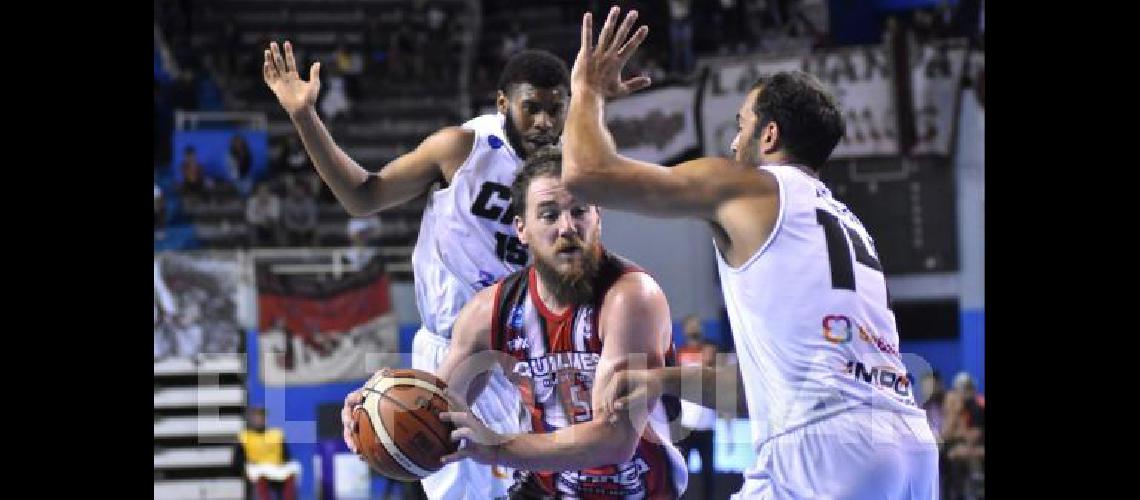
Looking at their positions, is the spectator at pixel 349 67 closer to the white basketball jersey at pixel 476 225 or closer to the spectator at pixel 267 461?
the spectator at pixel 267 461

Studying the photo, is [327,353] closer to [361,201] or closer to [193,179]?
[193,179]

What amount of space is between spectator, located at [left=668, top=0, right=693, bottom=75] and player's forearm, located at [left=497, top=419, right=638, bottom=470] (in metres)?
12.8

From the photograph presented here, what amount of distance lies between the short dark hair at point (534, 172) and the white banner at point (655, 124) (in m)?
11.2

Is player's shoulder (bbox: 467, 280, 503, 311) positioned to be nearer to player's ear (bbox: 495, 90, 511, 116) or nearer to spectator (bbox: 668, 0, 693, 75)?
player's ear (bbox: 495, 90, 511, 116)

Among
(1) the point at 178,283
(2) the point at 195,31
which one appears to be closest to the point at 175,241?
(1) the point at 178,283

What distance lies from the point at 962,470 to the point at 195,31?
42.8 ft

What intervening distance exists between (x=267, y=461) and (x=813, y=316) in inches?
409

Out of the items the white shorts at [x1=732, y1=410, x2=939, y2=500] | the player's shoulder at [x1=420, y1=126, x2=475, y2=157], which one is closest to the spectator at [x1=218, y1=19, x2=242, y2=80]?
the player's shoulder at [x1=420, y1=126, x2=475, y2=157]

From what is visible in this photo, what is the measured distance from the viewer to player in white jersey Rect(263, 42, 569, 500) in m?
6.43

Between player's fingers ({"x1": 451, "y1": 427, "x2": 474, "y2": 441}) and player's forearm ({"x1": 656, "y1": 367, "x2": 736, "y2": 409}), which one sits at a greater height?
player's forearm ({"x1": 656, "y1": 367, "x2": 736, "y2": 409})

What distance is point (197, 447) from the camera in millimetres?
15133

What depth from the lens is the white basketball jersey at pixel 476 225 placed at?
6.67 meters
